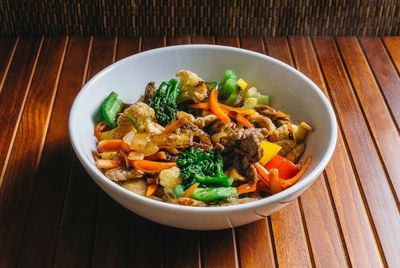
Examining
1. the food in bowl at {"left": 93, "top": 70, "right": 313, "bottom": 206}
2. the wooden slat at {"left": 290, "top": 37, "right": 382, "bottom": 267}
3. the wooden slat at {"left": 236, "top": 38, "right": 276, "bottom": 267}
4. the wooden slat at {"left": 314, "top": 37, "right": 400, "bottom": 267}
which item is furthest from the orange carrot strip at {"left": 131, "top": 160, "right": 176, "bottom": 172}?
the wooden slat at {"left": 314, "top": 37, "right": 400, "bottom": 267}

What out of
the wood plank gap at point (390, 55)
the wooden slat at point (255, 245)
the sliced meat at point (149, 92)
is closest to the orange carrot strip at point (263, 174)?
the wooden slat at point (255, 245)

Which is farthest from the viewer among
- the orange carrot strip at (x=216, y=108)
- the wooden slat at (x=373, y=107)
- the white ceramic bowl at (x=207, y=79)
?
the wooden slat at (x=373, y=107)

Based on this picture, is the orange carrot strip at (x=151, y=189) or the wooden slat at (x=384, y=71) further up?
the orange carrot strip at (x=151, y=189)

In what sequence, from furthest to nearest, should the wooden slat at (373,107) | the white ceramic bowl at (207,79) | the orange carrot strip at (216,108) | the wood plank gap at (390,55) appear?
1. the wood plank gap at (390,55)
2. the wooden slat at (373,107)
3. the orange carrot strip at (216,108)
4. the white ceramic bowl at (207,79)

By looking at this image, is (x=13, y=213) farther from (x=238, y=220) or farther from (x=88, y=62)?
(x=88, y=62)

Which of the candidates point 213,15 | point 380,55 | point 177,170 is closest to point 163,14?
point 213,15

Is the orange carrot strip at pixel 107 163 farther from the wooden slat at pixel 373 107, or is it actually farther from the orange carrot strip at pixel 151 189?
the wooden slat at pixel 373 107

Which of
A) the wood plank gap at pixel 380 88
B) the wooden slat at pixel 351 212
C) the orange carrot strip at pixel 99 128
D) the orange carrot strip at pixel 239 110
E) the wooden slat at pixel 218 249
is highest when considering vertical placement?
the orange carrot strip at pixel 239 110

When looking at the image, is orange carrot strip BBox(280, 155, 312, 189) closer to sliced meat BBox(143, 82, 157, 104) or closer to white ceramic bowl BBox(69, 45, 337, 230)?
white ceramic bowl BBox(69, 45, 337, 230)
